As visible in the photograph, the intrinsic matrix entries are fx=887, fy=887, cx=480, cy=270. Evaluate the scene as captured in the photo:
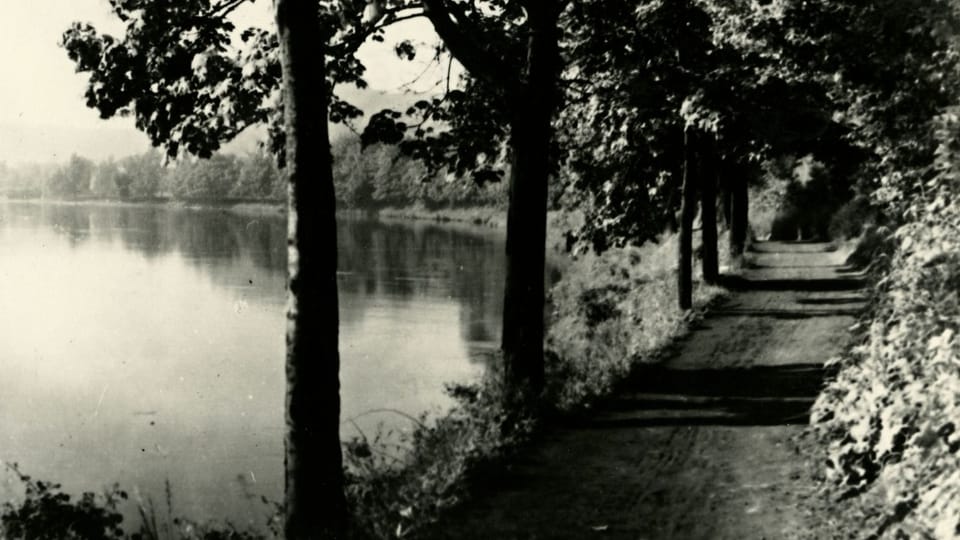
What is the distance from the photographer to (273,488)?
47.1ft

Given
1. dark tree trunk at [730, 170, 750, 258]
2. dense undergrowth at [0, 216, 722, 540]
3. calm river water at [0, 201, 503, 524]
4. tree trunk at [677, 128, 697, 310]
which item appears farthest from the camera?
dark tree trunk at [730, 170, 750, 258]

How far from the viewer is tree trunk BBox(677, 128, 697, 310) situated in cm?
1853

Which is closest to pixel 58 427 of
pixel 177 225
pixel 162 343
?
pixel 162 343

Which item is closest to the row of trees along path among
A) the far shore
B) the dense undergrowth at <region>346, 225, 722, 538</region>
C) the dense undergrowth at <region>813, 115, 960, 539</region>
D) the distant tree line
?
the dense undergrowth at <region>346, 225, 722, 538</region>

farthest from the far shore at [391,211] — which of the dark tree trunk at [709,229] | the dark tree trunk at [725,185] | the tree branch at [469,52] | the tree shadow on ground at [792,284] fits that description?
the tree branch at [469,52]

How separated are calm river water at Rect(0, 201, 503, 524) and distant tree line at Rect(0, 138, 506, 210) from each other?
5199 cm

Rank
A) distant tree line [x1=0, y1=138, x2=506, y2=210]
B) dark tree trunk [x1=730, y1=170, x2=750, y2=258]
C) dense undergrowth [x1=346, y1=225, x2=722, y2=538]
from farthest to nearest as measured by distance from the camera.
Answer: distant tree line [x1=0, y1=138, x2=506, y2=210]
dark tree trunk [x1=730, y1=170, x2=750, y2=258]
dense undergrowth [x1=346, y1=225, x2=722, y2=538]

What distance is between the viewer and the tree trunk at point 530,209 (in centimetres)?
1092

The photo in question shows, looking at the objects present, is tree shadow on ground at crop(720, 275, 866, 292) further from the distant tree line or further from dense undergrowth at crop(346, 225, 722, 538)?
the distant tree line

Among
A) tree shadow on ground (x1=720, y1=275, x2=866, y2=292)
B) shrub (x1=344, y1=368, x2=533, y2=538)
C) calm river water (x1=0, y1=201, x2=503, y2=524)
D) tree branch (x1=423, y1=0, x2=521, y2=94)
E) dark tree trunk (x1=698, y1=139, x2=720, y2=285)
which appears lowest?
calm river water (x1=0, y1=201, x2=503, y2=524)

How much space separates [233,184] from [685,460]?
149 meters

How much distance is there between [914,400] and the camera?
615 cm

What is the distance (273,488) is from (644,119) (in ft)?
28.7

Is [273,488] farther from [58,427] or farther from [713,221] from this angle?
[713,221]
